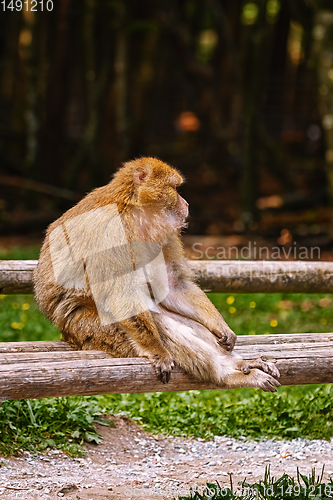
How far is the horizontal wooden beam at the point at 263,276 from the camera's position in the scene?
15.0 feet

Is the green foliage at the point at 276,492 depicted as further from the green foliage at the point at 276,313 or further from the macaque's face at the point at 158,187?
the green foliage at the point at 276,313

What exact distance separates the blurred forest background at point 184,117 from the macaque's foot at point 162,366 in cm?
514

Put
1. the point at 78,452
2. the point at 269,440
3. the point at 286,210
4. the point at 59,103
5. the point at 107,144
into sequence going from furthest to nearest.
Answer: the point at 107,144 → the point at 59,103 → the point at 286,210 → the point at 269,440 → the point at 78,452

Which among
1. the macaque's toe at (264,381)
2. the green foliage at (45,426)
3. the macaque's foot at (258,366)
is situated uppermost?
the macaque's foot at (258,366)

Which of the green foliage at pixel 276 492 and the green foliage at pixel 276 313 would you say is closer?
the green foliage at pixel 276 492

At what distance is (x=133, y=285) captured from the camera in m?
3.27

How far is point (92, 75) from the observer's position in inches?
399

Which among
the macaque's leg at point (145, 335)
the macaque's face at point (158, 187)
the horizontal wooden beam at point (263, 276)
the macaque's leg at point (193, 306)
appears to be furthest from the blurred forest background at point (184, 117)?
the macaque's leg at point (145, 335)

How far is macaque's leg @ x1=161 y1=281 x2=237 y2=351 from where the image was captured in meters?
3.68

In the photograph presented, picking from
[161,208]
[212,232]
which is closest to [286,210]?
[212,232]

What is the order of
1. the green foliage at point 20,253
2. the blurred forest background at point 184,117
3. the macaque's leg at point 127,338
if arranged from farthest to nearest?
the blurred forest background at point 184,117
the green foliage at point 20,253
the macaque's leg at point 127,338

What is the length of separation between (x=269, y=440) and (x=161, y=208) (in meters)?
1.79

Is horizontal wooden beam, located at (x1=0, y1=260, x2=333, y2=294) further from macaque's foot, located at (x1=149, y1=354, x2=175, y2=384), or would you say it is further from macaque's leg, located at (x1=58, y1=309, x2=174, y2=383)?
macaque's foot, located at (x1=149, y1=354, x2=175, y2=384)

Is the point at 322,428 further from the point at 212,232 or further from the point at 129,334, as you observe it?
the point at 212,232
